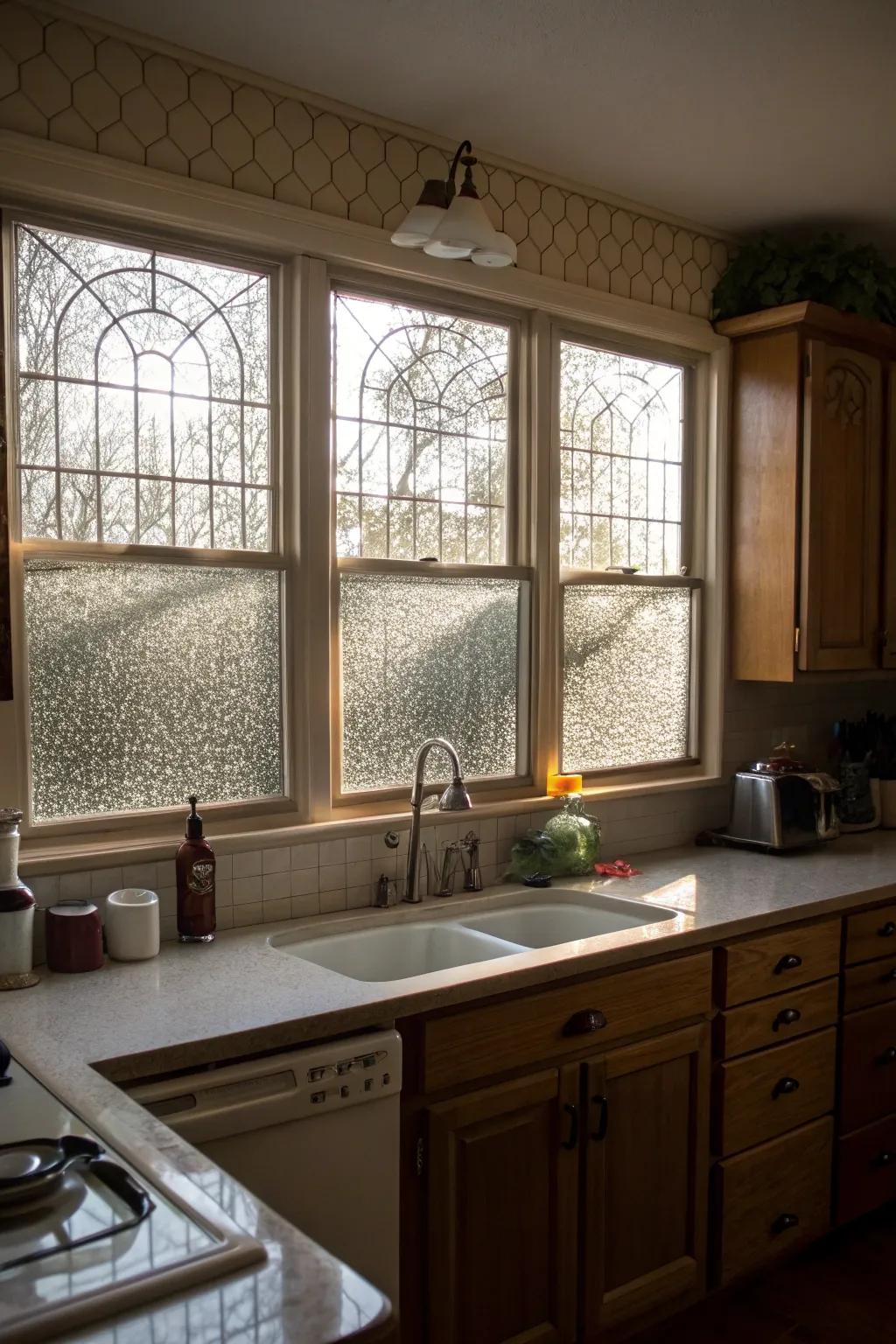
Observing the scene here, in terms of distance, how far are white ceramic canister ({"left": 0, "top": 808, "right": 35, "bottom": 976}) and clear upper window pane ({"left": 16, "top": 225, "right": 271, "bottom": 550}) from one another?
2.08 feet

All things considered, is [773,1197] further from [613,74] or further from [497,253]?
[613,74]

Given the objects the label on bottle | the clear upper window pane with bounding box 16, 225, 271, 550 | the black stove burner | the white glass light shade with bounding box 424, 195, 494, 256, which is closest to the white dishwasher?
the black stove burner

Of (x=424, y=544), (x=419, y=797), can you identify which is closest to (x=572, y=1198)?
(x=419, y=797)

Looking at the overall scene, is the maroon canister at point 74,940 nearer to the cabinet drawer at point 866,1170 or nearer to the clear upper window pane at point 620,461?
the clear upper window pane at point 620,461

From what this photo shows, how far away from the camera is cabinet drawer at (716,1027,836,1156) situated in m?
2.75

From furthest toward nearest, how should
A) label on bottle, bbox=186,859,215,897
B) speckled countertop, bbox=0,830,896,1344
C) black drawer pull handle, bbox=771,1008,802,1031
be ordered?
black drawer pull handle, bbox=771,1008,802,1031 → label on bottle, bbox=186,859,215,897 → speckled countertop, bbox=0,830,896,1344

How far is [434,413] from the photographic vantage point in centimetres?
305

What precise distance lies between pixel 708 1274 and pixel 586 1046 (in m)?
0.76

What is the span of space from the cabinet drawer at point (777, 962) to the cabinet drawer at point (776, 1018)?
0.02m

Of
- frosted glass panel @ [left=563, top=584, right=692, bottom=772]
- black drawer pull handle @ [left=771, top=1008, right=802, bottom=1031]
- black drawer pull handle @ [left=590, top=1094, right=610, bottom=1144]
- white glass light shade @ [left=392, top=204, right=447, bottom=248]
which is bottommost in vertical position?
black drawer pull handle @ [left=590, top=1094, right=610, bottom=1144]

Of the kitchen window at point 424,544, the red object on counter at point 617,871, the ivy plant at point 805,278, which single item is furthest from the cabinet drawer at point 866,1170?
the ivy plant at point 805,278

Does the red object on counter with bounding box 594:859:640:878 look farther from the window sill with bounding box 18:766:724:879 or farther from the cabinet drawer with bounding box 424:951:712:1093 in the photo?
the cabinet drawer with bounding box 424:951:712:1093

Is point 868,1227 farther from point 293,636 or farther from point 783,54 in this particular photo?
point 783,54

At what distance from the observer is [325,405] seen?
9.08 ft
